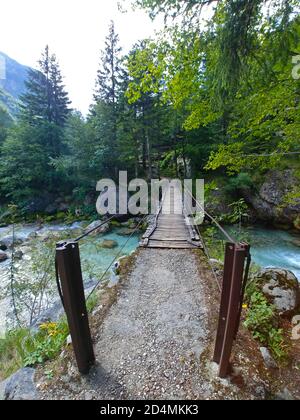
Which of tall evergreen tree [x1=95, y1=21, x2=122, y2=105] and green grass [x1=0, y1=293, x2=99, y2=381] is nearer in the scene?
green grass [x1=0, y1=293, x2=99, y2=381]

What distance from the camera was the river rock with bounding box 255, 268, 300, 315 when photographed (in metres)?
3.12

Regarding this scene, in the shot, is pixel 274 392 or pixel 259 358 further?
pixel 259 358

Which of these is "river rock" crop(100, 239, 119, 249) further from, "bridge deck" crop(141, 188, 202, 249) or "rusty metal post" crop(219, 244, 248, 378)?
"rusty metal post" crop(219, 244, 248, 378)

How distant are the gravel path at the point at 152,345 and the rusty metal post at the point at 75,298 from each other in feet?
0.72

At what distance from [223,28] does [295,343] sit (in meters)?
4.22

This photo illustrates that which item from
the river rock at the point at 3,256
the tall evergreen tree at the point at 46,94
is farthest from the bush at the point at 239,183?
the tall evergreen tree at the point at 46,94

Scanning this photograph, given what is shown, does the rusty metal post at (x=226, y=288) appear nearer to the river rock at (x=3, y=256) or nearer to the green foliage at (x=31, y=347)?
the green foliage at (x=31, y=347)

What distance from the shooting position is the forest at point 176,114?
8.61 feet

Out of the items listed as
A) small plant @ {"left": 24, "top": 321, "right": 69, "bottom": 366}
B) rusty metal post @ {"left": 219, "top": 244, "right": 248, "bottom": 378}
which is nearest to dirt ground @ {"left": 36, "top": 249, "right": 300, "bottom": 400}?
small plant @ {"left": 24, "top": 321, "right": 69, "bottom": 366}

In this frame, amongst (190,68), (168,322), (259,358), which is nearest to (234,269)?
(259,358)

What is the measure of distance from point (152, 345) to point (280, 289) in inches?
93.4

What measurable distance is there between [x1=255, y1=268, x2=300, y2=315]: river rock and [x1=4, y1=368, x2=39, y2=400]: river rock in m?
3.31
